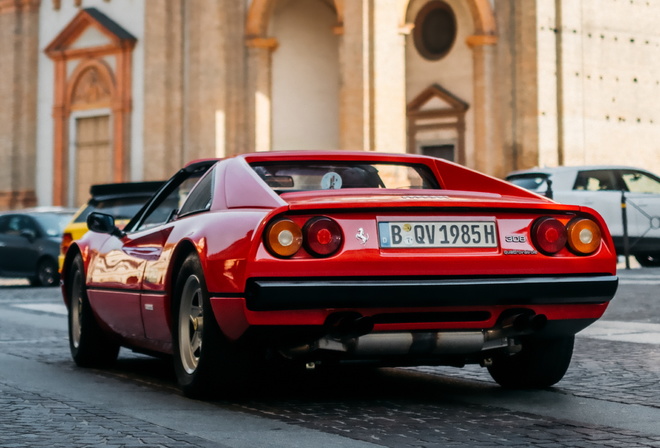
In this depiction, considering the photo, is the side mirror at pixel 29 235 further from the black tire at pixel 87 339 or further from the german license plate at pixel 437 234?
the german license plate at pixel 437 234

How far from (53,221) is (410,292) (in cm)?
1946

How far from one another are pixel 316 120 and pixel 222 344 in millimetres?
30822

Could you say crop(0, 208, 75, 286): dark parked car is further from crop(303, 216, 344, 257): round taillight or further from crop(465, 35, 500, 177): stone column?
crop(303, 216, 344, 257): round taillight

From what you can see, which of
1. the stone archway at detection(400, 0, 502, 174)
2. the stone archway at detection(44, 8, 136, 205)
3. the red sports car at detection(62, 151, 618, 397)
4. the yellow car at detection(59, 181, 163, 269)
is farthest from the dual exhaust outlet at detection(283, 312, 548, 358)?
the stone archway at detection(44, 8, 136, 205)

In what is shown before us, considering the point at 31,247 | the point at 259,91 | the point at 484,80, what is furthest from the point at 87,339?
the point at 259,91

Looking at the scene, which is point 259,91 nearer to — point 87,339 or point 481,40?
point 481,40

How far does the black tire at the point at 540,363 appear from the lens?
6.86 m

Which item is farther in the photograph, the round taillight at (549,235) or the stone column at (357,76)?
the stone column at (357,76)

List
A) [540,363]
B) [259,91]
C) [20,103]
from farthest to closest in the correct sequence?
1. [20,103]
2. [259,91]
3. [540,363]

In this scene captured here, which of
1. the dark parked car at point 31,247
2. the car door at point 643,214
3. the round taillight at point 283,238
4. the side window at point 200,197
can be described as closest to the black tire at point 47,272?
the dark parked car at point 31,247

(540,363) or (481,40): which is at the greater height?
(481,40)

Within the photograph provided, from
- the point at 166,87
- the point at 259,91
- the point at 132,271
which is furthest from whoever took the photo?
the point at 166,87

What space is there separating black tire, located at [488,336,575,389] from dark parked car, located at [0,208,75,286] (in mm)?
17523

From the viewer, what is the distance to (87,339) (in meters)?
8.52
